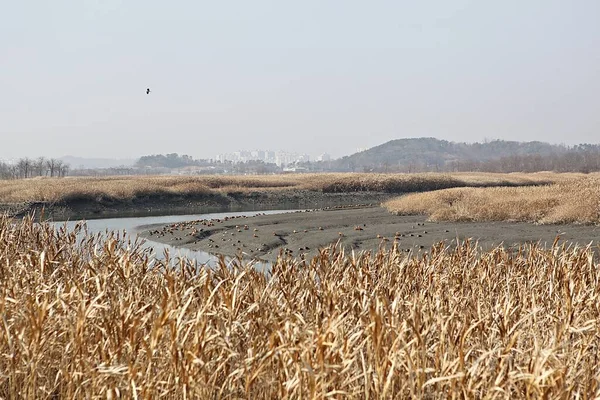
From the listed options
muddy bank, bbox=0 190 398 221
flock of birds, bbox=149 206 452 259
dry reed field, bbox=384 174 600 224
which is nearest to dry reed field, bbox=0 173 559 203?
muddy bank, bbox=0 190 398 221

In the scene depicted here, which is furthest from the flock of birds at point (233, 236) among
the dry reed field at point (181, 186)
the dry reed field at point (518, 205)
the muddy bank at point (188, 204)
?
the dry reed field at point (181, 186)

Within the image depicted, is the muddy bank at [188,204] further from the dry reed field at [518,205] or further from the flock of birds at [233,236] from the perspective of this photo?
the dry reed field at [518,205]

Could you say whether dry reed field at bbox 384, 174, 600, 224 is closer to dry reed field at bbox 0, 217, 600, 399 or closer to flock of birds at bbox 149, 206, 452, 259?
flock of birds at bbox 149, 206, 452, 259

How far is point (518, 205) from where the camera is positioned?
2581cm

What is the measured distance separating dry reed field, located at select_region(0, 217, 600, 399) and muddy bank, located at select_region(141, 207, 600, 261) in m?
10.7

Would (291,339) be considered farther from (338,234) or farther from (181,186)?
(181,186)

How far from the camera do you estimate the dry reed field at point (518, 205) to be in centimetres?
2309

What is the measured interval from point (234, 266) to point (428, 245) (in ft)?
43.4

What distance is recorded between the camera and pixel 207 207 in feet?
150

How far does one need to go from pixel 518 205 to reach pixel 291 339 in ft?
72.9

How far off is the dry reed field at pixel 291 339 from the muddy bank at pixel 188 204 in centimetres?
2829

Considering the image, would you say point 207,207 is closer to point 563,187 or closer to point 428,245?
point 563,187

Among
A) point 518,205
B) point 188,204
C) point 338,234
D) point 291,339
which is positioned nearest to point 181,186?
point 188,204

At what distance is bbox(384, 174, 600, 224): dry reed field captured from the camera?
75.8ft
